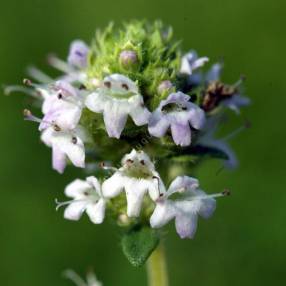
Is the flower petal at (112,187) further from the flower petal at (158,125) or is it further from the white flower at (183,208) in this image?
the flower petal at (158,125)

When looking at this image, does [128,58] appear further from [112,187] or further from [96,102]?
[112,187]

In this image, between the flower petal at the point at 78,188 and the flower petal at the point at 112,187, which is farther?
the flower petal at the point at 78,188

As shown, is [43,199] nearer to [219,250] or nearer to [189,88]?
[219,250]

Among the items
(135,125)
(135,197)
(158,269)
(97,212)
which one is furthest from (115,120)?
(158,269)

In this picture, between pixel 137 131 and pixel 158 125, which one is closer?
pixel 158 125

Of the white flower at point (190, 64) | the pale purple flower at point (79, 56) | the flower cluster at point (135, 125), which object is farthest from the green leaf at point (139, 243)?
the pale purple flower at point (79, 56)

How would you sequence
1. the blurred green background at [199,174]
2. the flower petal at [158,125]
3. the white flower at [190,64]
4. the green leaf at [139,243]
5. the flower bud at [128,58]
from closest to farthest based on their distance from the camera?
the flower petal at [158,125], the green leaf at [139,243], the flower bud at [128,58], the white flower at [190,64], the blurred green background at [199,174]
